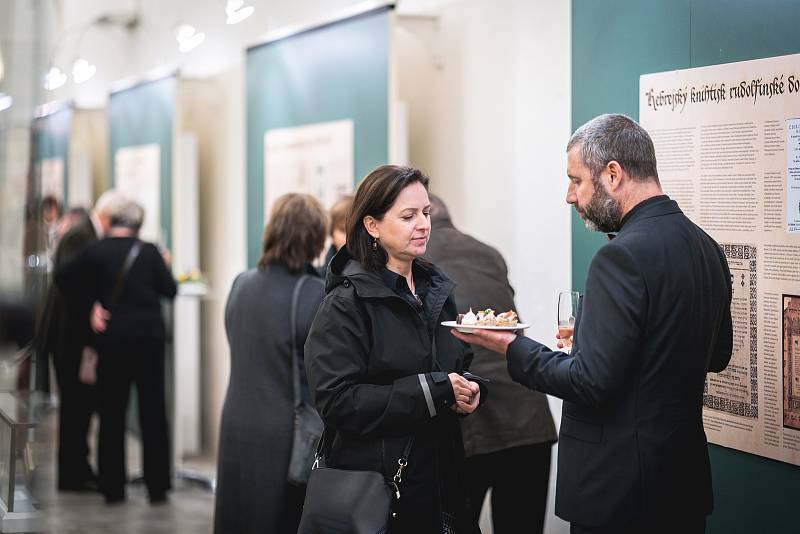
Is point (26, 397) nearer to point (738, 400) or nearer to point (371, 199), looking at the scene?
point (371, 199)

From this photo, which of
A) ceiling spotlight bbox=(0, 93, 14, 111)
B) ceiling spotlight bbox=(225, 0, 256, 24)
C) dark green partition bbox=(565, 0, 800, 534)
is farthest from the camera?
ceiling spotlight bbox=(225, 0, 256, 24)

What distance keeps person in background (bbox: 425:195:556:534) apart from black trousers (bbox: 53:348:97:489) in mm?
3885

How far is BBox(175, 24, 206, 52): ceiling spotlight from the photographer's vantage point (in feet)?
25.1

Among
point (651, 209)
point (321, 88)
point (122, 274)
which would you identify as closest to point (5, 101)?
point (651, 209)

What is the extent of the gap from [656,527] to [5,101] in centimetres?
221

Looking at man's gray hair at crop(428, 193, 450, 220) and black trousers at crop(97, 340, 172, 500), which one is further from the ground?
man's gray hair at crop(428, 193, 450, 220)

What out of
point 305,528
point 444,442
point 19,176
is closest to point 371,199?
Result: point 444,442

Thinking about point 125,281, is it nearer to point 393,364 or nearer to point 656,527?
point 393,364

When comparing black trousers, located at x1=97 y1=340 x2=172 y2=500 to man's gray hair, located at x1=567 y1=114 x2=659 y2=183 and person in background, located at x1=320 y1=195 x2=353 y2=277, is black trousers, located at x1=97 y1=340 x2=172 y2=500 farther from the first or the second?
man's gray hair, located at x1=567 y1=114 x2=659 y2=183

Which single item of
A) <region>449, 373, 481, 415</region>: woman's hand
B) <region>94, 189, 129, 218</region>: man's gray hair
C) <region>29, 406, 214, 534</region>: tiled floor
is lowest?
<region>29, 406, 214, 534</region>: tiled floor

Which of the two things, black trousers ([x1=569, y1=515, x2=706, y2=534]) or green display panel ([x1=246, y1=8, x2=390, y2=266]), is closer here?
black trousers ([x1=569, y1=515, x2=706, y2=534])

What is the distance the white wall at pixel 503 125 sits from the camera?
15.9ft

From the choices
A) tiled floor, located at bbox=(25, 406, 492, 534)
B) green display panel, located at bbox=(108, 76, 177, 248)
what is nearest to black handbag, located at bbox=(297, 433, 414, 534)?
tiled floor, located at bbox=(25, 406, 492, 534)

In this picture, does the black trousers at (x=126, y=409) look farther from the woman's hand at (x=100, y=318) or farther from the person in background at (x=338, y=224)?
the person in background at (x=338, y=224)
